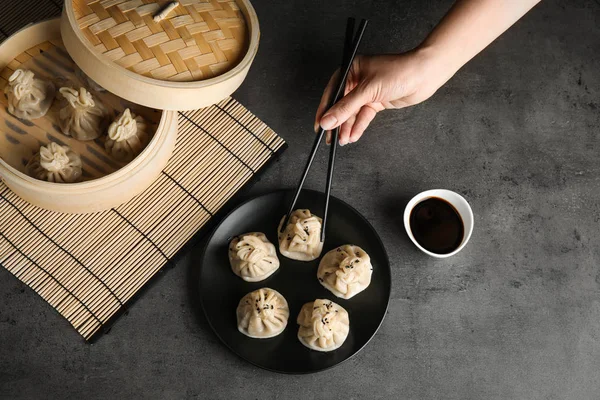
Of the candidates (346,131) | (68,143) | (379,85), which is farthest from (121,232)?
(379,85)

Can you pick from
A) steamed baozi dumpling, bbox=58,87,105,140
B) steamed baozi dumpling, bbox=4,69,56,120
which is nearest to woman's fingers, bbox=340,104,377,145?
steamed baozi dumpling, bbox=58,87,105,140

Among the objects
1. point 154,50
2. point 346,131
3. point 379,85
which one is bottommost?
point 346,131

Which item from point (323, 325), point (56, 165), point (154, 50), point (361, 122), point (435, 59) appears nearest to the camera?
point (154, 50)

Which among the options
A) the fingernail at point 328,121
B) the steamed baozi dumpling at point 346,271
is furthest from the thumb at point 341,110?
the steamed baozi dumpling at point 346,271

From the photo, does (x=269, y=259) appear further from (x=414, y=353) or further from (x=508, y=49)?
(x=508, y=49)

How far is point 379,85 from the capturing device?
185 cm

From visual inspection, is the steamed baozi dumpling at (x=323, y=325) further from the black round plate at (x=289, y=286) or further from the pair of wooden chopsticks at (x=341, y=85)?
the pair of wooden chopsticks at (x=341, y=85)

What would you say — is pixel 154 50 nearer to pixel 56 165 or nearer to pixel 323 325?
pixel 56 165

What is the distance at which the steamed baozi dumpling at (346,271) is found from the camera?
184cm

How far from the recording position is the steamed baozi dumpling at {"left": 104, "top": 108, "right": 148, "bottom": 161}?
169 cm

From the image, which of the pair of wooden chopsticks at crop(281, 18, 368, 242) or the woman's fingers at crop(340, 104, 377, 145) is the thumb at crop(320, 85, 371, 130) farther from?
the woman's fingers at crop(340, 104, 377, 145)

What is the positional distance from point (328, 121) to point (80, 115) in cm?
74

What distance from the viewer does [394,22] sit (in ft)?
7.48

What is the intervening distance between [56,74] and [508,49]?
5.50 feet
